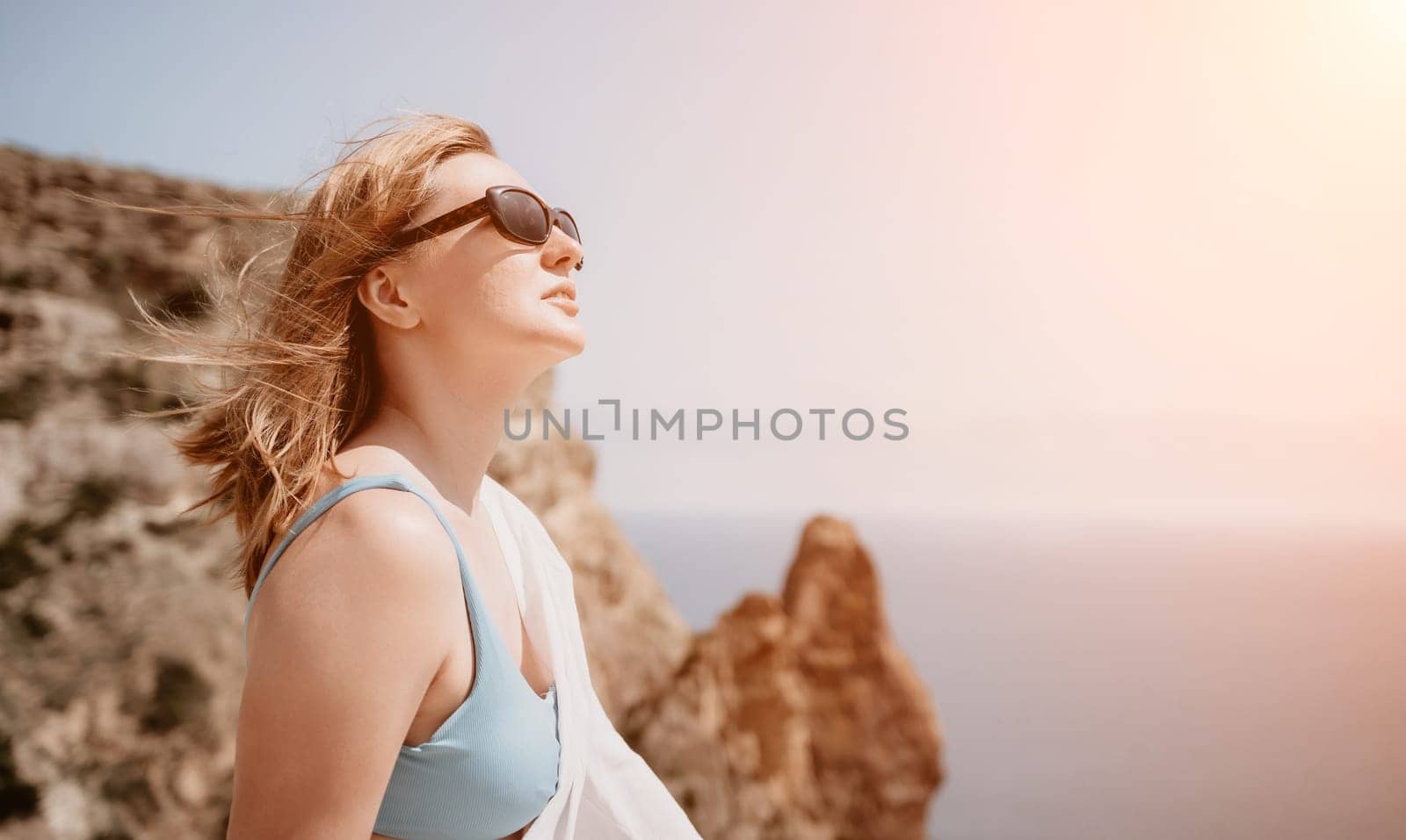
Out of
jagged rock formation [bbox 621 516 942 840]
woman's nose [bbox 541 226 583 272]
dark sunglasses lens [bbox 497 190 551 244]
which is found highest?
dark sunglasses lens [bbox 497 190 551 244]

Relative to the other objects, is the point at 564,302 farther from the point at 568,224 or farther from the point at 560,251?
the point at 568,224

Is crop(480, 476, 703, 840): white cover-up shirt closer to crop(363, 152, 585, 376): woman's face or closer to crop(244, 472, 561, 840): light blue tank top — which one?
crop(244, 472, 561, 840): light blue tank top

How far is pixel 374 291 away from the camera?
4.48ft

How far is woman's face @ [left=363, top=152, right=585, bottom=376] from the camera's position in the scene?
134 cm

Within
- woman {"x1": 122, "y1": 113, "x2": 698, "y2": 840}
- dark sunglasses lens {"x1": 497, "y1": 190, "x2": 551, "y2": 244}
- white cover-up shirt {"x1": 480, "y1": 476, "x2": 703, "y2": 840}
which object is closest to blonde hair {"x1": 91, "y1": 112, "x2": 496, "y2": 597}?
woman {"x1": 122, "y1": 113, "x2": 698, "y2": 840}

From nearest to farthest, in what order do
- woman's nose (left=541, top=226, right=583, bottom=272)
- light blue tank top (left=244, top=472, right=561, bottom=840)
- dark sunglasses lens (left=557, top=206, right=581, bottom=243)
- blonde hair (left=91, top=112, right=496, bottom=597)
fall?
light blue tank top (left=244, top=472, right=561, bottom=840), blonde hair (left=91, top=112, right=496, bottom=597), woman's nose (left=541, top=226, right=583, bottom=272), dark sunglasses lens (left=557, top=206, right=581, bottom=243)

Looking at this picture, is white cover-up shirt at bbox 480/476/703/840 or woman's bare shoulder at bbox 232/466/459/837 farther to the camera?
white cover-up shirt at bbox 480/476/703/840

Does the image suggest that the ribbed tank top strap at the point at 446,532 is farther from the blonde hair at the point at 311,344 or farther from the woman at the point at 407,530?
the blonde hair at the point at 311,344

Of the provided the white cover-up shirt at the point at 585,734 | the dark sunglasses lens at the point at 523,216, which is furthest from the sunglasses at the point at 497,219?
the white cover-up shirt at the point at 585,734

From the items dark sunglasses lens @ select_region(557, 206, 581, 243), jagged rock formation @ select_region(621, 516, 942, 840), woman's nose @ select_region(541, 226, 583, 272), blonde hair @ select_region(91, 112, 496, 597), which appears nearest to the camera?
blonde hair @ select_region(91, 112, 496, 597)

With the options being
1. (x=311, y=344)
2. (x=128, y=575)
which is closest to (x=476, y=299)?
(x=311, y=344)

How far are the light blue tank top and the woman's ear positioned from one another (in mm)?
314

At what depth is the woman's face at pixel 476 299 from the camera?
52.8 inches

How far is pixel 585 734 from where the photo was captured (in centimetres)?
144
